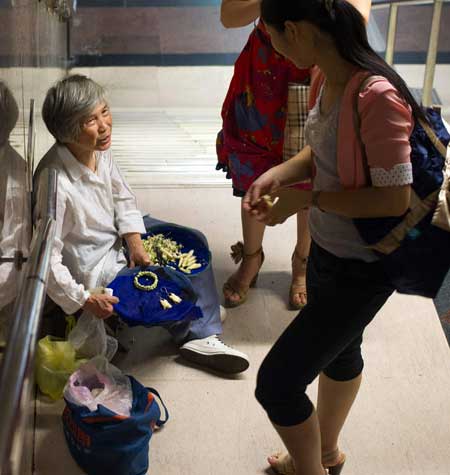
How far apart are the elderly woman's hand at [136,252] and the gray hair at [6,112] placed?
923mm

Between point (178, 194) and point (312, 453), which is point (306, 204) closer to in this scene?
point (312, 453)

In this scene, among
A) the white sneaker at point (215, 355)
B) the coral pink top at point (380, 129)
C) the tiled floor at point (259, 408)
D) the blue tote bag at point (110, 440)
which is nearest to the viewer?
the coral pink top at point (380, 129)

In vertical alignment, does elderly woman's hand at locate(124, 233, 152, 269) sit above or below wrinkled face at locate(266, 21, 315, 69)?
below

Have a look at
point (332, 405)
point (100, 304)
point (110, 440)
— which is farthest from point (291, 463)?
point (100, 304)

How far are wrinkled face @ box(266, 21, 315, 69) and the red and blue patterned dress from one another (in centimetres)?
92

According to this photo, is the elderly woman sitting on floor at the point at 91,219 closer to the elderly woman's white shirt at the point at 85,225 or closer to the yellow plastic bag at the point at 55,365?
the elderly woman's white shirt at the point at 85,225

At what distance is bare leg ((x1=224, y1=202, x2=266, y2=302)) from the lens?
8.91 feet

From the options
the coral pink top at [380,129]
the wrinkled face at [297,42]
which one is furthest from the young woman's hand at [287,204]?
the wrinkled face at [297,42]

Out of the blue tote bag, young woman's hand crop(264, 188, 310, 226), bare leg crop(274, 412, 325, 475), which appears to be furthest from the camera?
the blue tote bag

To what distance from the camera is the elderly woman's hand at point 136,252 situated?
243 centimetres

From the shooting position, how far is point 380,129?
4.40 ft

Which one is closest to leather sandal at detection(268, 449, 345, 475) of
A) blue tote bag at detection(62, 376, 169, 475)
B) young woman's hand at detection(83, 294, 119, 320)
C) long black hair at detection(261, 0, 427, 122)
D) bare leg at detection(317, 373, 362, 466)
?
bare leg at detection(317, 373, 362, 466)

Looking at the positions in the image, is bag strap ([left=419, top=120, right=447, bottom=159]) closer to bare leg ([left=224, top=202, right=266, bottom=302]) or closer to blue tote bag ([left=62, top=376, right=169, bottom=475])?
blue tote bag ([left=62, top=376, right=169, bottom=475])

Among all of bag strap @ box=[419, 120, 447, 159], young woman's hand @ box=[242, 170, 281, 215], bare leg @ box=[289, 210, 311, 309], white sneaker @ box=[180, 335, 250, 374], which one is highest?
bag strap @ box=[419, 120, 447, 159]
